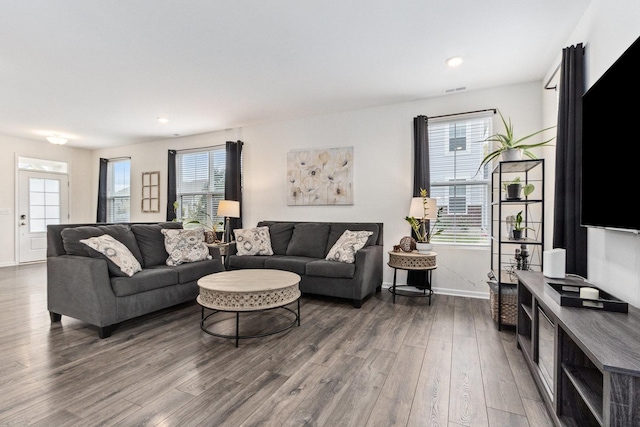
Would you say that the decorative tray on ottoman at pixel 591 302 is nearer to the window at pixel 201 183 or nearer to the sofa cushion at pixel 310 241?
the sofa cushion at pixel 310 241

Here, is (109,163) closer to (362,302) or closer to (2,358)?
(2,358)

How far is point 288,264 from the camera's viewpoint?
3.77 metres

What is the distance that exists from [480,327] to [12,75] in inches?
217

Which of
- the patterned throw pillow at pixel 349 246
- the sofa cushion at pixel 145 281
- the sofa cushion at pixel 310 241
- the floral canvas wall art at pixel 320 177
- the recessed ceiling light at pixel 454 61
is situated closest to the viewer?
the sofa cushion at pixel 145 281

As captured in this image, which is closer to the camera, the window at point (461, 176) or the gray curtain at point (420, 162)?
the window at point (461, 176)

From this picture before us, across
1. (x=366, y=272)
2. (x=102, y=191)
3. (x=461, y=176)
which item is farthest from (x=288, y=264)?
(x=102, y=191)

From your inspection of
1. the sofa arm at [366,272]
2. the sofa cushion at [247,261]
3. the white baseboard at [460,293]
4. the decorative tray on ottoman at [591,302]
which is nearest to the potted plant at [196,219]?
the sofa cushion at [247,261]

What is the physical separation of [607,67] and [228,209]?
444cm

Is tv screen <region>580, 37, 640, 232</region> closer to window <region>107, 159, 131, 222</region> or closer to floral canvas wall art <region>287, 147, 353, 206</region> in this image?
floral canvas wall art <region>287, 147, 353, 206</region>

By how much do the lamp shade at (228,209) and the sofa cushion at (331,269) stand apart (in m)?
1.84

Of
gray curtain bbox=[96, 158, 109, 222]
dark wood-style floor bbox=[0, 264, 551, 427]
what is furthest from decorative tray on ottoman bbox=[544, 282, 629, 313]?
gray curtain bbox=[96, 158, 109, 222]

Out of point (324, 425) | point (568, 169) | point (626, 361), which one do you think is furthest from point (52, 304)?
point (568, 169)

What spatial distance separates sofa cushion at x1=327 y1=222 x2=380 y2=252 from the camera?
4.07m

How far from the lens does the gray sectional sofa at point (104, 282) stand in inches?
101
